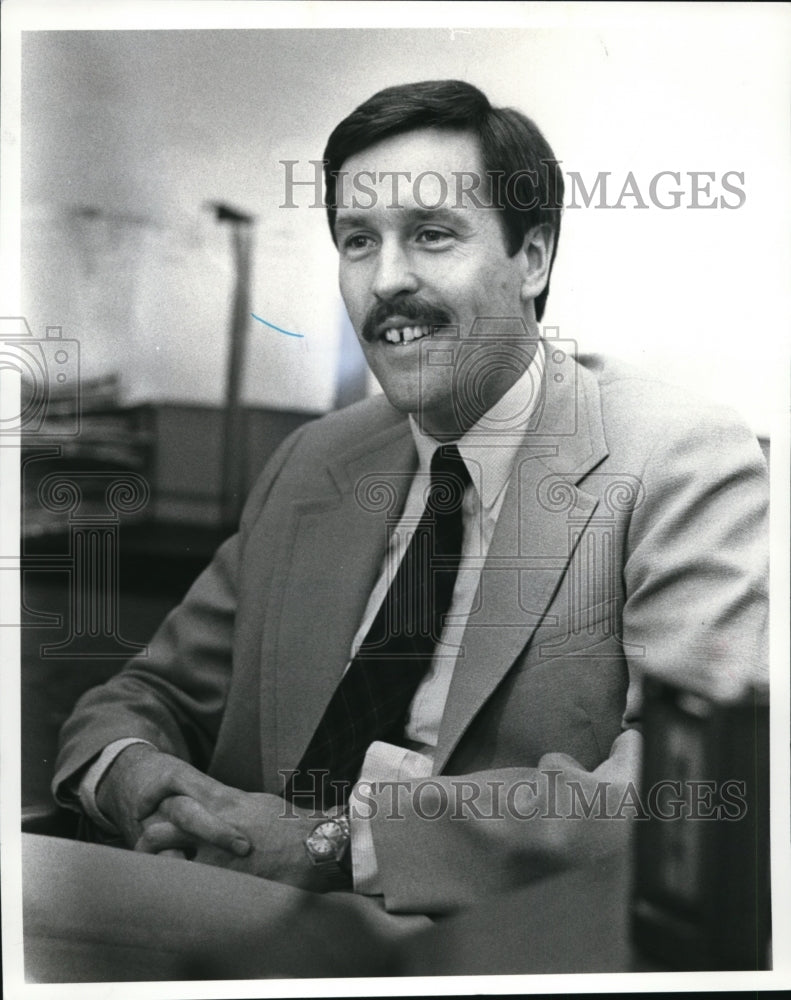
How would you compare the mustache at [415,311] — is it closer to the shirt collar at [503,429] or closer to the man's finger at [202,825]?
the shirt collar at [503,429]

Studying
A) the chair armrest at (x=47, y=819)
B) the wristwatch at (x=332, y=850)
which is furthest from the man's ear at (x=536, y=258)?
the chair armrest at (x=47, y=819)

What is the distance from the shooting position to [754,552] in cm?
285

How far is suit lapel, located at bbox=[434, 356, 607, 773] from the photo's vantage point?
9.07 ft

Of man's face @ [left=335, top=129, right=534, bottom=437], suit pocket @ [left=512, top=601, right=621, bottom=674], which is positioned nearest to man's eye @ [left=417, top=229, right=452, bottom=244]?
man's face @ [left=335, top=129, right=534, bottom=437]

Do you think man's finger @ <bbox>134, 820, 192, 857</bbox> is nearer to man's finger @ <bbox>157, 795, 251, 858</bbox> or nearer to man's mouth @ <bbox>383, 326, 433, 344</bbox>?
man's finger @ <bbox>157, 795, 251, 858</bbox>

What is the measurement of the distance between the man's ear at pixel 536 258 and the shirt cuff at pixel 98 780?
1.48 metres

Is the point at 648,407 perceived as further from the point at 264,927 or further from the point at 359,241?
the point at 264,927

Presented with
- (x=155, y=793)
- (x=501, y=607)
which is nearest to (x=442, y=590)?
(x=501, y=607)

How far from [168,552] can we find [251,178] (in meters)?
0.96

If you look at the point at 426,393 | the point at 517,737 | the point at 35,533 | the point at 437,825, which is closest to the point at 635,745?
the point at 517,737

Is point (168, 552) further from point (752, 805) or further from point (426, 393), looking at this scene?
point (752, 805)

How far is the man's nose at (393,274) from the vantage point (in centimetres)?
278

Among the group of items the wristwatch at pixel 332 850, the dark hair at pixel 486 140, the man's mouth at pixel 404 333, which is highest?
the dark hair at pixel 486 140

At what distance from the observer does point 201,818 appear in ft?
9.17
